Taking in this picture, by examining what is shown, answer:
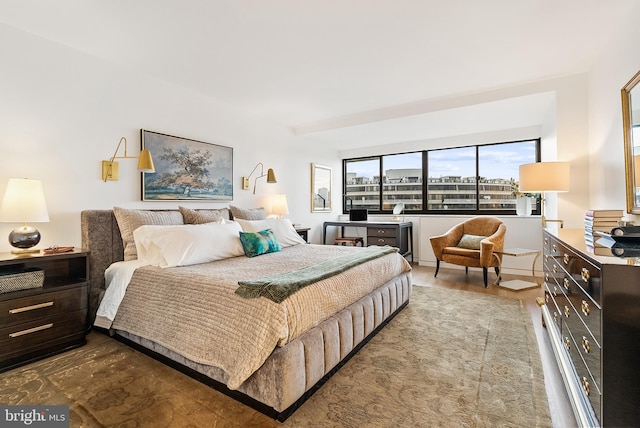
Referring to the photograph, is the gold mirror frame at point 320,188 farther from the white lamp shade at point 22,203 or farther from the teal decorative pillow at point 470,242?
the white lamp shade at point 22,203

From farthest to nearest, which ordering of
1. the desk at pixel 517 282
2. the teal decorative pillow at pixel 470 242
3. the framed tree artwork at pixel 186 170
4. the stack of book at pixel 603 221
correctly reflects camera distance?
the teal decorative pillow at pixel 470 242, the desk at pixel 517 282, the framed tree artwork at pixel 186 170, the stack of book at pixel 603 221

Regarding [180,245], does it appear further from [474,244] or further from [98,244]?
[474,244]

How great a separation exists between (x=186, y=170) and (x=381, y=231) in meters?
3.21

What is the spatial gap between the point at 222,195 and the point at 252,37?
196 centimetres

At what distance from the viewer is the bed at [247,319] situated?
4.87 ft

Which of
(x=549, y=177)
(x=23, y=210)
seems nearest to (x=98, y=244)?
(x=23, y=210)

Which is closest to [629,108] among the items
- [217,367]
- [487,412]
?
[487,412]

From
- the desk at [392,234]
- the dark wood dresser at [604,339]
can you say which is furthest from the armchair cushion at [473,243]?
the dark wood dresser at [604,339]

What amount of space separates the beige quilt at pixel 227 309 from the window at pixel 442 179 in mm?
3637

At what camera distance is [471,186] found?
17.6ft

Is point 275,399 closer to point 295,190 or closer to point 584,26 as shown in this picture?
point 584,26

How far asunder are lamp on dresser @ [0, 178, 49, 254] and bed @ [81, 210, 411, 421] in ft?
1.22

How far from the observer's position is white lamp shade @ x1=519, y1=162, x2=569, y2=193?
9.82ft

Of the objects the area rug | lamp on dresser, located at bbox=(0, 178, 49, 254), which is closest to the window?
the area rug
